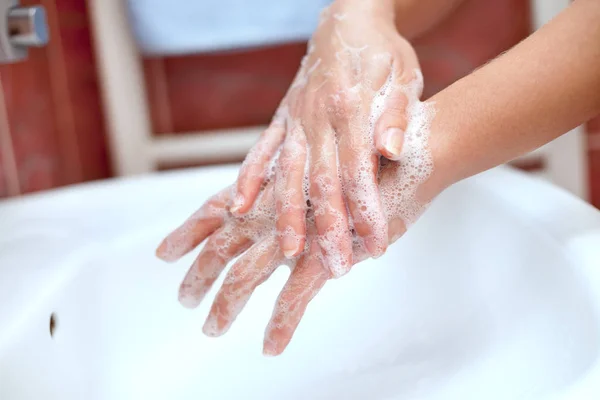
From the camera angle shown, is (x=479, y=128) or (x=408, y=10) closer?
(x=479, y=128)

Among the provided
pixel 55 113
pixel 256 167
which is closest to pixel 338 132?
pixel 256 167

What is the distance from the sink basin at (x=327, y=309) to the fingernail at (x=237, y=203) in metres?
0.23

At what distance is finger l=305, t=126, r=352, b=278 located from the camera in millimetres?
608

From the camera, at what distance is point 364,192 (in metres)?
0.62

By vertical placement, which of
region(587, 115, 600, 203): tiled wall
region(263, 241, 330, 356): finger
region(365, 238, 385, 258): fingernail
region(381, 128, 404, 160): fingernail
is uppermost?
region(381, 128, 404, 160): fingernail

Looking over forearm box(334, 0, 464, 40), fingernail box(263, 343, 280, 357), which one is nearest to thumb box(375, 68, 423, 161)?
forearm box(334, 0, 464, 40)

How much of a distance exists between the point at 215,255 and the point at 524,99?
364 millimetres

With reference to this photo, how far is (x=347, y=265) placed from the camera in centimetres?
61

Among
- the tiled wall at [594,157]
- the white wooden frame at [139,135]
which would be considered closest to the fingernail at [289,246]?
the white wooden frame at [139,135]

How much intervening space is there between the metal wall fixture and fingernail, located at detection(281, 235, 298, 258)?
17.6 inches

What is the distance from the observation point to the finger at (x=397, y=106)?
2.03 ft

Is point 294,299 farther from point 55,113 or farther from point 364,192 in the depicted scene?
point 55,113

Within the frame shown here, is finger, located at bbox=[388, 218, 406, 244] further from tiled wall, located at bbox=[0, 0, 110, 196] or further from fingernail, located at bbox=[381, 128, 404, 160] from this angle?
tiled wall, located at bbox=[0, 0, 110, 196]

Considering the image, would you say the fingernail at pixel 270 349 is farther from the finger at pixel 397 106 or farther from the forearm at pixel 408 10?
the forearm at pixel 408 10
